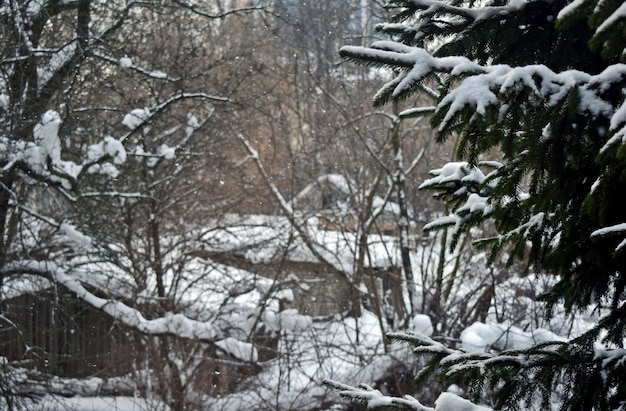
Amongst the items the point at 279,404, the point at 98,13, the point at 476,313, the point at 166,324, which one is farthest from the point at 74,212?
the point at 476,313

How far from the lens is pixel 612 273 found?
8.22 feet

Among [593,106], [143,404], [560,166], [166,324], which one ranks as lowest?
[143,404]

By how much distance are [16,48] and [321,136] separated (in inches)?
227

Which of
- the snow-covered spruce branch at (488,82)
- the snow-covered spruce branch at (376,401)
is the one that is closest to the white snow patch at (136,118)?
the snow-covered spruce branch at (376,401)

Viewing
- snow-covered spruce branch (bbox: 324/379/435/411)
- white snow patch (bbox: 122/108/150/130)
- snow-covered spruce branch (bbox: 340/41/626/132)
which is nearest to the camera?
snow-covered spruce branch (bbox: 340/41/626/132)

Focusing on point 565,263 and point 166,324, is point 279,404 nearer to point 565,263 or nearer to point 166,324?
point 166,324

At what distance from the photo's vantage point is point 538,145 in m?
2.10

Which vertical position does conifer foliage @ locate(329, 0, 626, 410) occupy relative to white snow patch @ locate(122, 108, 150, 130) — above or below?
below

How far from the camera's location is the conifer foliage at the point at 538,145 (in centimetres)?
190

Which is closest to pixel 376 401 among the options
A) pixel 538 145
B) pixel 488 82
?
pixel 538 145

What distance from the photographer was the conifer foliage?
1900 mm

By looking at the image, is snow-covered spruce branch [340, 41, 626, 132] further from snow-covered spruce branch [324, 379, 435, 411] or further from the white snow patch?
the white snow patch

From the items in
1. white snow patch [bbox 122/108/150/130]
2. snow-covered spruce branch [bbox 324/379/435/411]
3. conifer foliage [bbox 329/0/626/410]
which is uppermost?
white snow patch [bbox 122/108/150/130]

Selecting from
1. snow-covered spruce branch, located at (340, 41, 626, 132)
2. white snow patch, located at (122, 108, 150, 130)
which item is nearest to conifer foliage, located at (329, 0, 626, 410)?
snow-covered spruce branch, located at (340, 41, 626, 132)
